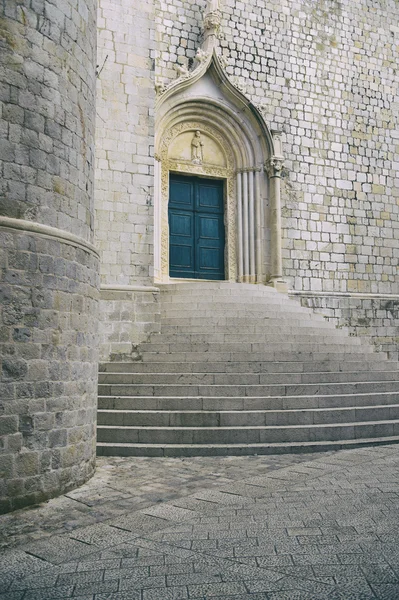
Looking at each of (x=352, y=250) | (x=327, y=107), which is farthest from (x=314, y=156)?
(x=352, y=250)

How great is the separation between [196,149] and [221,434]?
7.54 metres

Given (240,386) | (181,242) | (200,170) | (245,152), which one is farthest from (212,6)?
(240,386)

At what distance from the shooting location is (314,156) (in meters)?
13.2

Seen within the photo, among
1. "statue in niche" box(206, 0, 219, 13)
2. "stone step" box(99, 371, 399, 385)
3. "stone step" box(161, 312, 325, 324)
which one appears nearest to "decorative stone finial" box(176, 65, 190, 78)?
"statue in niche" box(206, 0, 219, 13)

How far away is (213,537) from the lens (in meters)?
4.02

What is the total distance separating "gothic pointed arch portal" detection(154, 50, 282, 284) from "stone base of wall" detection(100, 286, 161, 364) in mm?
1833

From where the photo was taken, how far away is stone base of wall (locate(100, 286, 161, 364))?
32.1 ft

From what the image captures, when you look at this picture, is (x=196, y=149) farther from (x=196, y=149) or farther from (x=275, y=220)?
(x=275, y=220)

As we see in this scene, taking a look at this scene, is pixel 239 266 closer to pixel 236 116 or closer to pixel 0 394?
pixel 236 116

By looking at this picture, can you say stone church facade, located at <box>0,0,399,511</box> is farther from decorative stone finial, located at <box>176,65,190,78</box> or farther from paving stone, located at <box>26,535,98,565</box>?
paving stone, located at <box>26,535,98,565</box>

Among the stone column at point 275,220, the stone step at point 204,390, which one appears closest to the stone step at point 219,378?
the stone step at point 204,390

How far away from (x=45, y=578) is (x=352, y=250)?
11.3 meters

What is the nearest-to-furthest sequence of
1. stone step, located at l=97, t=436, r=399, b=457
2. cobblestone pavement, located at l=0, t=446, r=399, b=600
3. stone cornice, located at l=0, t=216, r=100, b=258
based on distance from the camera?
cobblestone pavement, located at l=0, t=446, r=399, b=600 < stone cornice, located at l=0, t=216, r=100, b=258 < stone step, located at l=97, t=436, r=399, b=457

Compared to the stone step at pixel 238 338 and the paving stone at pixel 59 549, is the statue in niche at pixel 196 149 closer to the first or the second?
the stone step at pixel 238 338
